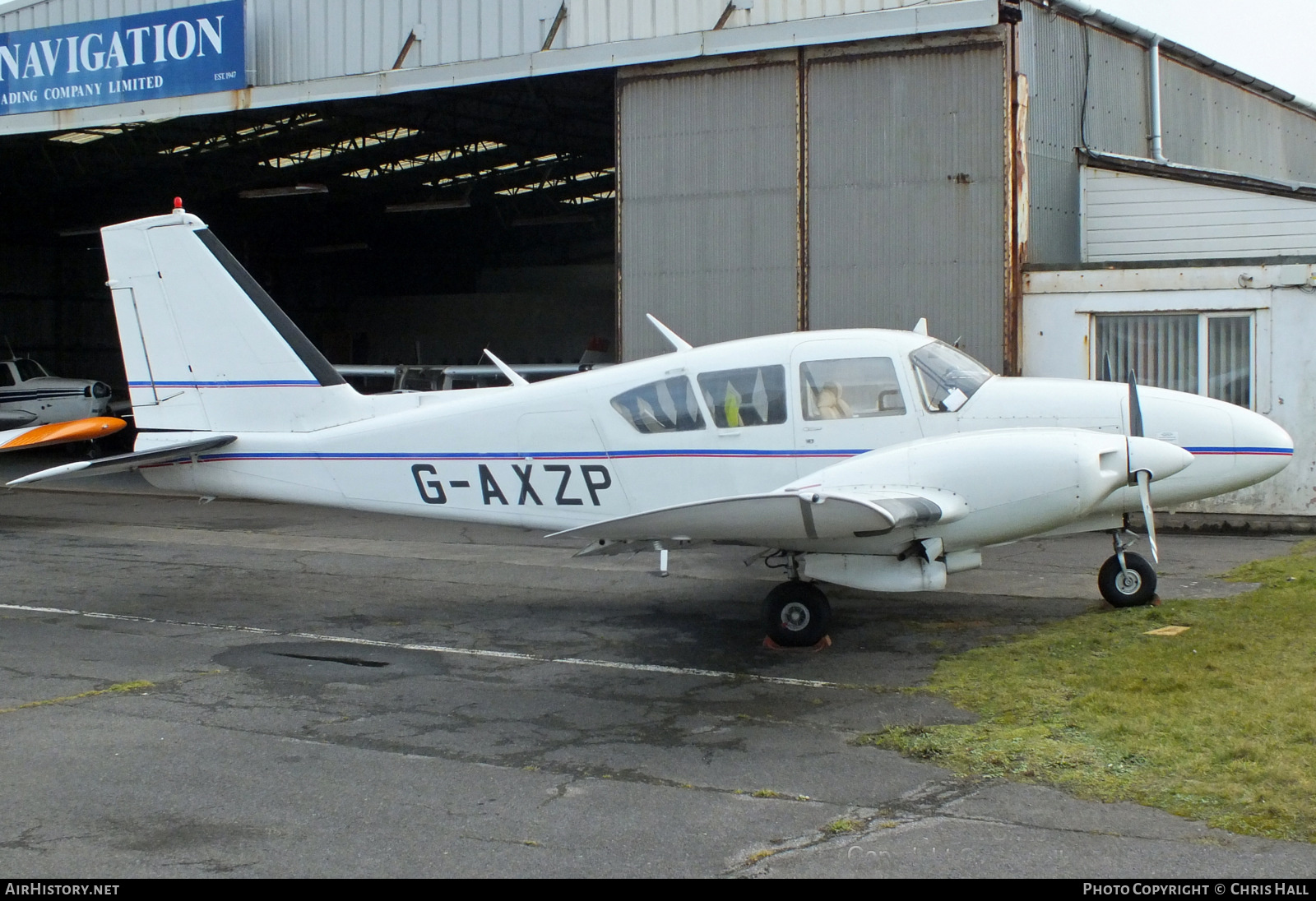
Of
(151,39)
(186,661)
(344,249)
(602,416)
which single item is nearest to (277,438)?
(186,661)

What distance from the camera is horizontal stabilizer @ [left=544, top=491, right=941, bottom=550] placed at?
7168mm

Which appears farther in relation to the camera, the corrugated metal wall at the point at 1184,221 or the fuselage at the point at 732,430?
the corrugated metal wall at the point at 1184,221

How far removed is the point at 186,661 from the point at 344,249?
38.7 metres

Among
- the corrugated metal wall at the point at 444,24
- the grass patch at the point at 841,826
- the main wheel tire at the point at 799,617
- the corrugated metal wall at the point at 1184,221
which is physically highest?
the corrugated metal wall at the point at 444,24

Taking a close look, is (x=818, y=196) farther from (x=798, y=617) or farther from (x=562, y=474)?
(x=798, y=617)

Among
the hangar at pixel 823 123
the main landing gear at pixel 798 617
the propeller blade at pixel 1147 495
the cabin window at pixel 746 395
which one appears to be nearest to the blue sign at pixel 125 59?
the hangar at pixel 823 123

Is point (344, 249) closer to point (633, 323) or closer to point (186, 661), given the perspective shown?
point (633, 323)

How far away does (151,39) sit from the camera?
61.6 ft

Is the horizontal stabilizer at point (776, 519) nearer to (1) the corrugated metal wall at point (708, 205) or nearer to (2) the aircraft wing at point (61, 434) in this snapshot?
(2) the aircraft wing at point (61, 434)

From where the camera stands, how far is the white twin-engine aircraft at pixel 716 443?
25.5ft

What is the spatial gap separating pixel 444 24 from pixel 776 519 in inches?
489

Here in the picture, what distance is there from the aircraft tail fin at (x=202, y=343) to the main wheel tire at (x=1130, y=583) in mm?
6542

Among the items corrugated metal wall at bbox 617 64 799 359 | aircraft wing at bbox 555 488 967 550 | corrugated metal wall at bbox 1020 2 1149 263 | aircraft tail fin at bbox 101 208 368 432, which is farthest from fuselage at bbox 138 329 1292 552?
corrugated metal wall at bbox 1020 2 1149 263

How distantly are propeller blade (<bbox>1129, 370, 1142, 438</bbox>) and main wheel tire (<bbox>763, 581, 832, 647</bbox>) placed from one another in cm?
248
